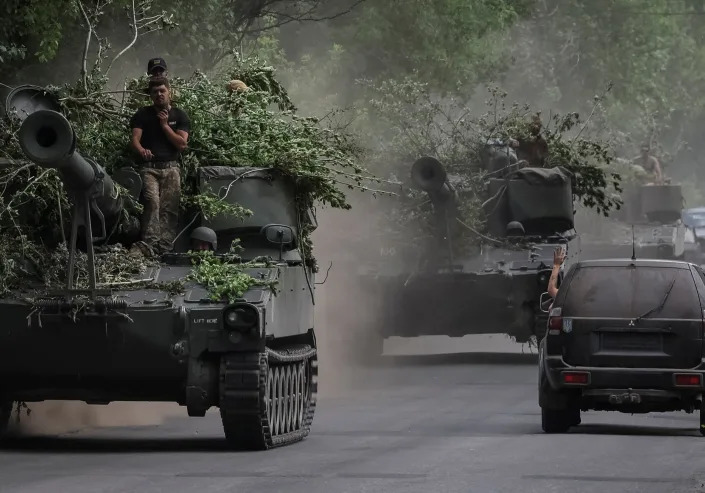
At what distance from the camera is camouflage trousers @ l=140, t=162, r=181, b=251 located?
52.1ft

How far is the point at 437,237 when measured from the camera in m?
25.7

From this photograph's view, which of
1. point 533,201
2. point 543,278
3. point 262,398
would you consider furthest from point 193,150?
point 533,201

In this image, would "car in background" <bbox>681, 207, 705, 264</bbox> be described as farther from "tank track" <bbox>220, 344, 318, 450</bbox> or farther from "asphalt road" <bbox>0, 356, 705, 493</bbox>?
"tank track" <bbox>220, 344, 318, 450</bbox>

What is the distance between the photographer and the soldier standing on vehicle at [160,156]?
627 inches

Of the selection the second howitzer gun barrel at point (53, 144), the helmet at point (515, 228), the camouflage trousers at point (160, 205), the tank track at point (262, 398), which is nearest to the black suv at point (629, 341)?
the tank track at point (262, 398)

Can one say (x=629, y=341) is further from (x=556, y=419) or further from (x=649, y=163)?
(x=649, y=163)

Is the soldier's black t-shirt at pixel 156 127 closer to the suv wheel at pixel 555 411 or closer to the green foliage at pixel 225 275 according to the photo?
the green foliage at pixel 225 275

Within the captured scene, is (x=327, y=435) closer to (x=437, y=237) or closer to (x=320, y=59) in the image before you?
(x=437, y=237)

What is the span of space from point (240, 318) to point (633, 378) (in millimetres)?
3203

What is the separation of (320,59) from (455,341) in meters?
17.3

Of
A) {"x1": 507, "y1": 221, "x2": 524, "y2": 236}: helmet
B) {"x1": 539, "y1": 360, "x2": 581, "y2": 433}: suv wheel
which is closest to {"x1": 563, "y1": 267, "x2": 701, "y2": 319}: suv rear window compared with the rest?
{"x1": 539, "y1": 360, "x2": 581, "y2": 433}: suv wheel

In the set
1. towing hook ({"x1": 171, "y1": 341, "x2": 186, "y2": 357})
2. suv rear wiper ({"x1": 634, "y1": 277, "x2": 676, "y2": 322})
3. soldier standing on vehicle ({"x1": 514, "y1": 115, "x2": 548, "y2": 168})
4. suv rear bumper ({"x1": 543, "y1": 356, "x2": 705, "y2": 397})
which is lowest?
suv rear bumper ({"x1": 543, "y1": 356, "x2": 705, "y2": 397})

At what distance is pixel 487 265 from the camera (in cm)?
2522

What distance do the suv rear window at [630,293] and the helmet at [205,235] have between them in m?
2.73
